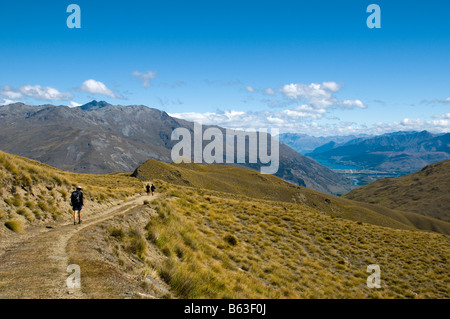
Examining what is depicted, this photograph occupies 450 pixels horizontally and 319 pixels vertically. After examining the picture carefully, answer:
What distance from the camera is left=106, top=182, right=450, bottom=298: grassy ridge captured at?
1202cm

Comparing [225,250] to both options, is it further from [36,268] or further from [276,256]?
[36,268]

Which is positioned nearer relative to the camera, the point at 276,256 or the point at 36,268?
the point at 36,268

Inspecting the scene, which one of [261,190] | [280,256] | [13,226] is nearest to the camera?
[13,226]

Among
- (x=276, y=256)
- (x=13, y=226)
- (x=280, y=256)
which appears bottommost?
(x=280, y=256)

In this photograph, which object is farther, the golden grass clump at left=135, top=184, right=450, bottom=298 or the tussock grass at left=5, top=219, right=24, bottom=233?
the tussock grass at left=5, top=219, right=24, bottom=233

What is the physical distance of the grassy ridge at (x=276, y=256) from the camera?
12.0 meters

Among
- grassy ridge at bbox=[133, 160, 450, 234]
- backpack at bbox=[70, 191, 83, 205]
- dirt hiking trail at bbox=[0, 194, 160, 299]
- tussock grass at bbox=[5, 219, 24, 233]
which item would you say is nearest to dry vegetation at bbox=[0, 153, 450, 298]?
tussock grass at bbox=[5, 219, 24, 233]

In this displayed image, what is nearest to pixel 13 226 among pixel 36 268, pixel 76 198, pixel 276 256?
pixel 76 198

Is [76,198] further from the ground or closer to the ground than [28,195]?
closer to the ground

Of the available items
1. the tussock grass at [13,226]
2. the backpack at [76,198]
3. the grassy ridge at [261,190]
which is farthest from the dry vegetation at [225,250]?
the grassy ridge at [261,190]

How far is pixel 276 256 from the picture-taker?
20188 mm

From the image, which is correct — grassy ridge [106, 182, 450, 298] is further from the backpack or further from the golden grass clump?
the backpack
